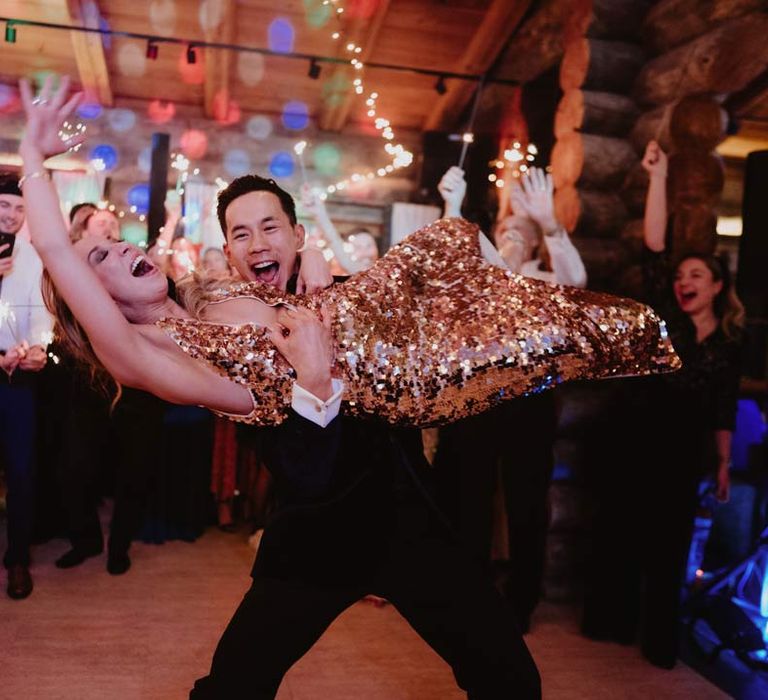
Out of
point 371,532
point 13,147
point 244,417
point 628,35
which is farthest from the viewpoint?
point 13,147

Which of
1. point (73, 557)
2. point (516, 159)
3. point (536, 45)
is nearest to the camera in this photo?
point (73, 557)

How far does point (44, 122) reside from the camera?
129 centimetres

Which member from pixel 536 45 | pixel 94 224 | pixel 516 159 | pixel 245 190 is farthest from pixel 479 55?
pixel 245 190

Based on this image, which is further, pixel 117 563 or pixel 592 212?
pixel 592 212

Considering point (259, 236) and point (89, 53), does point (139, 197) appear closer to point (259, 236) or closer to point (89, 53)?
point (89, 53)

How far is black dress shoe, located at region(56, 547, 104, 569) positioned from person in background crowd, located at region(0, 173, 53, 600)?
35 centimetres

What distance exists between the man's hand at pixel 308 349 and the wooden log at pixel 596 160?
279 centimetres

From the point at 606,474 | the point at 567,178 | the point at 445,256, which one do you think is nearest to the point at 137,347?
the point at 445,256

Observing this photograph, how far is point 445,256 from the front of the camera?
1683mm

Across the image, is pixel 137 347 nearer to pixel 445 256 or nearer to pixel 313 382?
pixel 313 382

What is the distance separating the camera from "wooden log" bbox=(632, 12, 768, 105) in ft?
10.3

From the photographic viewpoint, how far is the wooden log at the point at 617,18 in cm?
377

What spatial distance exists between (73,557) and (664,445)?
2746 mm

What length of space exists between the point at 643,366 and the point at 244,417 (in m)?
0.84
